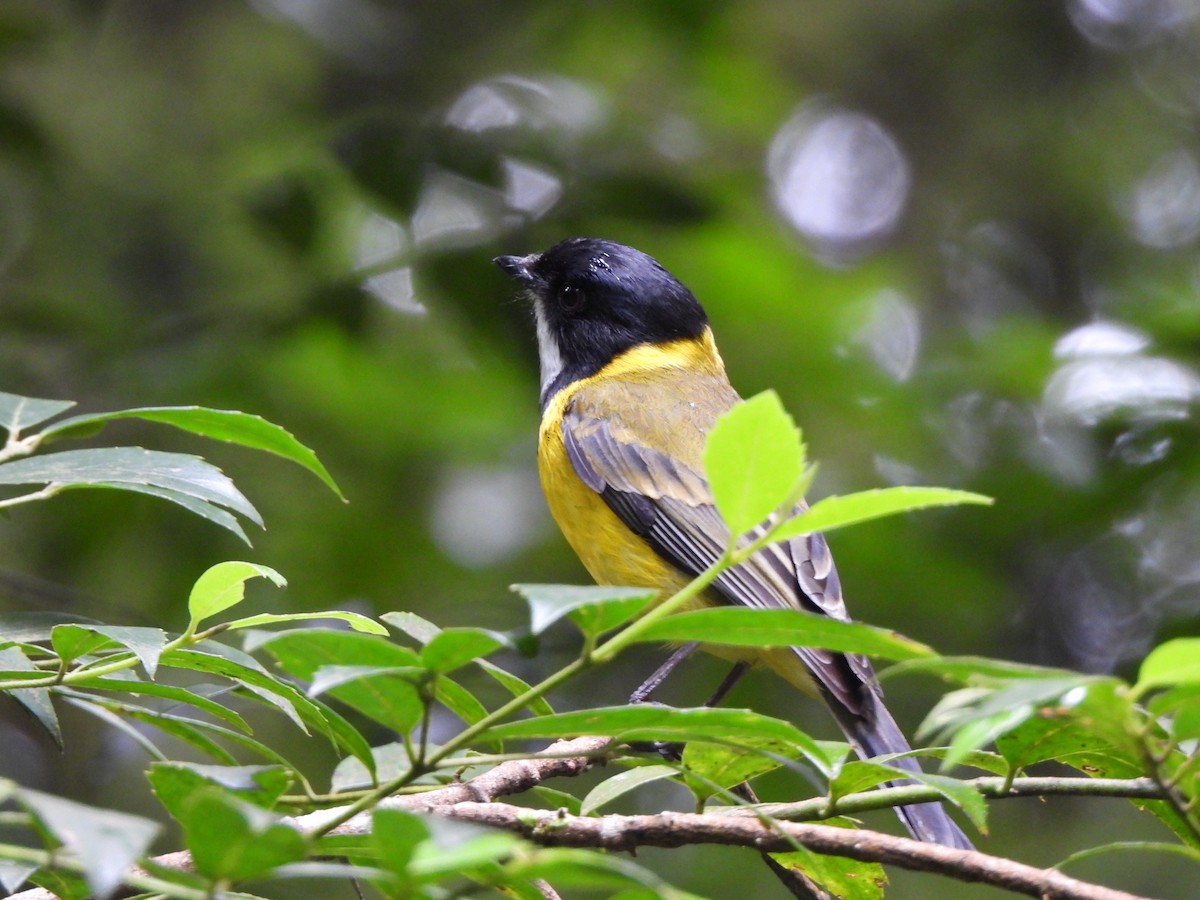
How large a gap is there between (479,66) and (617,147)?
1.50 m

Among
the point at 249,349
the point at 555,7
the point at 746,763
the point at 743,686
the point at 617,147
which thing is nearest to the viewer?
the point at 746,763

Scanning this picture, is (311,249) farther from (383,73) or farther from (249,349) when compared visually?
(383,73)

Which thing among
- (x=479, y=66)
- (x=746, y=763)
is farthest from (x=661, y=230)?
(x=479, y=66)

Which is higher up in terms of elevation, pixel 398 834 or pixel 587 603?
pixel 587 603

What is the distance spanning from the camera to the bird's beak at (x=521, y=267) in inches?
192

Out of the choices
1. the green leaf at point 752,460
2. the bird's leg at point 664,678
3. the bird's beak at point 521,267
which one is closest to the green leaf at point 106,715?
the green leaf at point 752,460

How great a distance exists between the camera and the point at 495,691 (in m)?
5.08

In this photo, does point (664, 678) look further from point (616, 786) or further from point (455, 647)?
point (455, 647)

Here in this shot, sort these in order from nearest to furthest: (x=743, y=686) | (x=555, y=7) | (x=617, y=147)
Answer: (x=743, y=686) → (x=555, y=7) → (x=617, y=147)

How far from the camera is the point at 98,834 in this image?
98 cm

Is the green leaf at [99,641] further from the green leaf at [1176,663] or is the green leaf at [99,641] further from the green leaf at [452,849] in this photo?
the green leaf at [1176,663]

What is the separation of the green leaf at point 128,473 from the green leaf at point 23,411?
15 centimetres

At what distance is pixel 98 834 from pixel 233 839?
104 millimetres

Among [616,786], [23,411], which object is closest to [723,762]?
[616,786]
